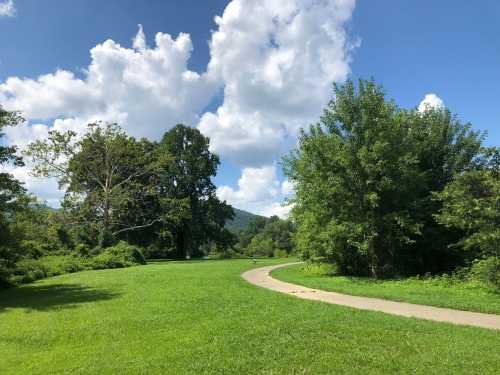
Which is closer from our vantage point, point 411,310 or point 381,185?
point 411,310

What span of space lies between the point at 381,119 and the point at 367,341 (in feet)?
38.0

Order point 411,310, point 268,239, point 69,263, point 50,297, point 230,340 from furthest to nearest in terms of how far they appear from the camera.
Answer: point 268,239 < point 69,263 < point 50,297 < point 411,310 < point 230,340

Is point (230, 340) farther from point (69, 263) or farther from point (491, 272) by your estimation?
point (69, 263)

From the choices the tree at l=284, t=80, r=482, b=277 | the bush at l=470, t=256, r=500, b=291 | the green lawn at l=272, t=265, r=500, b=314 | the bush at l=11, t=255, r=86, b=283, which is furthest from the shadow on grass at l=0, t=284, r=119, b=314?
the bush at l=470, t=256, r=500, b=291

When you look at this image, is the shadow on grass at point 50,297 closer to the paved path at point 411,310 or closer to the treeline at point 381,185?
the paved path at point 411,310

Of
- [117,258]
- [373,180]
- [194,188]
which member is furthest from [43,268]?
[194,188]

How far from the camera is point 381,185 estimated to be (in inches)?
599

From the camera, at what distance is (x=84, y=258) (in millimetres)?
27188

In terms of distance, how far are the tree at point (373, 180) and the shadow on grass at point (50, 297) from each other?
9294 millimetres

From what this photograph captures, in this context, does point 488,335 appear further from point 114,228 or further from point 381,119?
point 114,228

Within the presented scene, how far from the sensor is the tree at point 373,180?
15531mm

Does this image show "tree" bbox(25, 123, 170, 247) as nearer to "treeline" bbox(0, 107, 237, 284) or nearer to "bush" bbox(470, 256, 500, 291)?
"treeline" bbox(0, 107, 237, 284)

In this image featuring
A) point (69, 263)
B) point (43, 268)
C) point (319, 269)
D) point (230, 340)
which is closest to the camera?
point (230, 340)

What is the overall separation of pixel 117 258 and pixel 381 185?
20.4m
